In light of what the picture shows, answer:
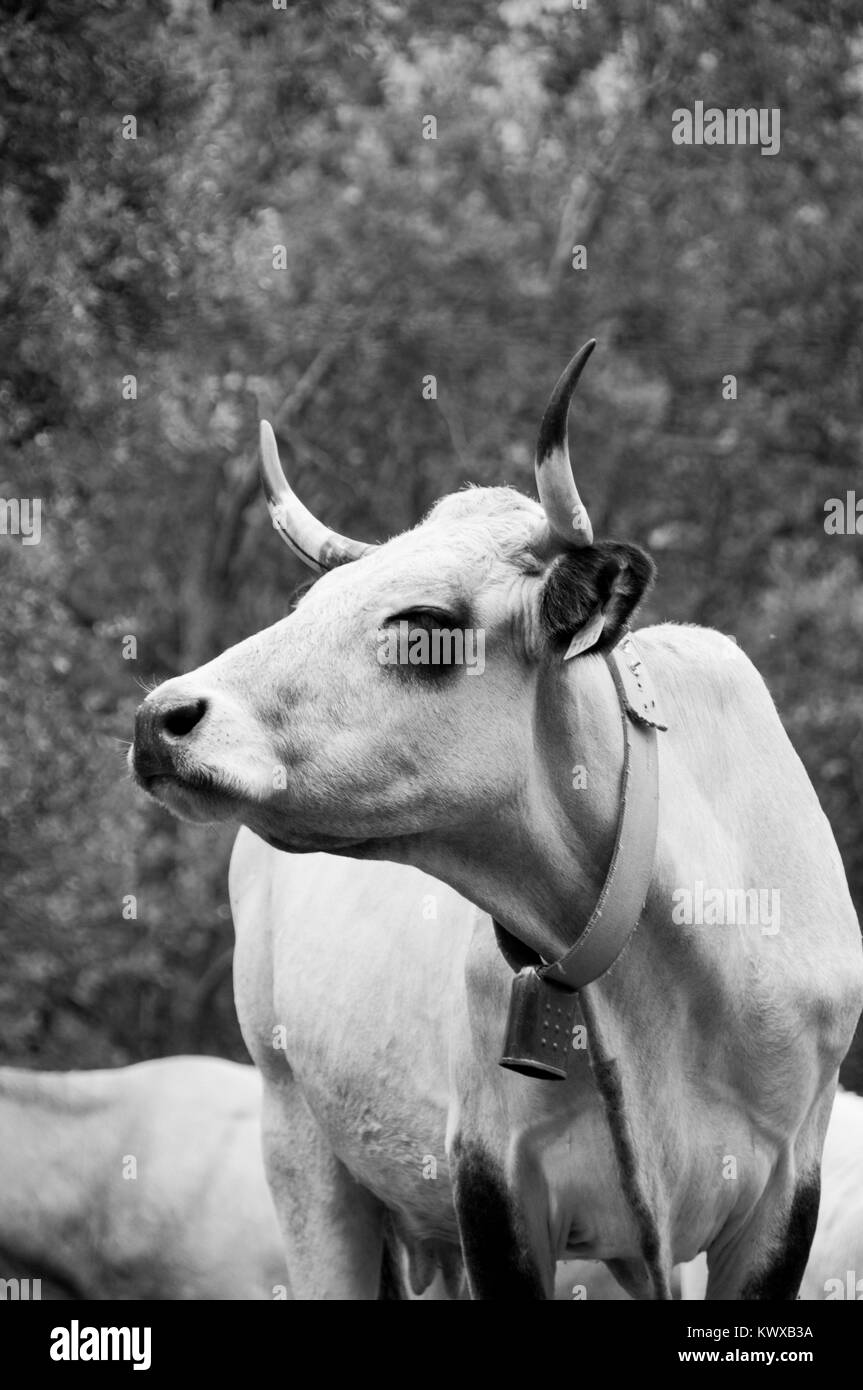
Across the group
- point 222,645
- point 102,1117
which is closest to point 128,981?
point 222,645

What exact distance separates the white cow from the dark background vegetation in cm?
1065

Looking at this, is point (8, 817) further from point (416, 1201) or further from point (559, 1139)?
point (559, 1139)

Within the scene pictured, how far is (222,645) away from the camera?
18109 mm

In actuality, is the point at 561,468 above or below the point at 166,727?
above

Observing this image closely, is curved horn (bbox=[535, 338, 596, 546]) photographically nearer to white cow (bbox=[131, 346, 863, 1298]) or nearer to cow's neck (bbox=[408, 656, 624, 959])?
white cow (bbox=[131, 346, 863, 1298])

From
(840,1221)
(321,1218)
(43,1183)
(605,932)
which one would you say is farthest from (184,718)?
(43,1183)

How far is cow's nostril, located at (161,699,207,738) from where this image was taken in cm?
355

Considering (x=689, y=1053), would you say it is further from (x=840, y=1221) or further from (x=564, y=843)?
(x=840, y=1221)

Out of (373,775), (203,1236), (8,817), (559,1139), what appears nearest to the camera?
(373,775)

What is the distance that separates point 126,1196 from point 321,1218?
380 cm

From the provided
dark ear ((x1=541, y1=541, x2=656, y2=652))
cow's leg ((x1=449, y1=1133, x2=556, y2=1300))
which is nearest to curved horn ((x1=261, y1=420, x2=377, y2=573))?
dark ear ((x1=541, y1=541, x2=656, y2=652))

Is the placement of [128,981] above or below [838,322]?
below

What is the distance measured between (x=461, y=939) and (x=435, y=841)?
2.67ft

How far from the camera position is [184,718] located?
140 inches
